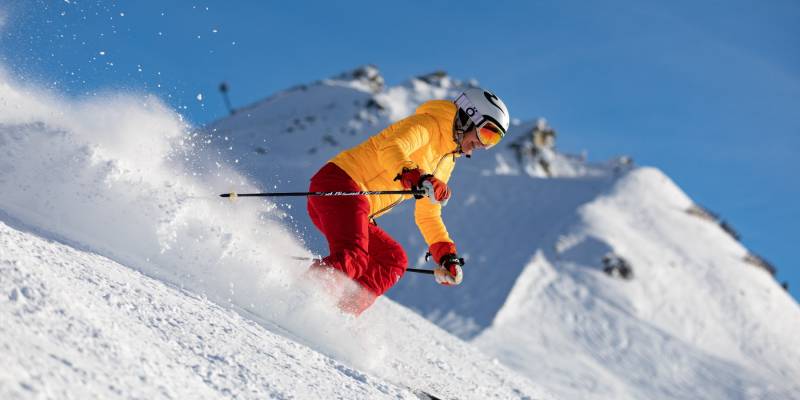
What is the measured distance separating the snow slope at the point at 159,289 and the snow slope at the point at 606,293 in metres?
8.39

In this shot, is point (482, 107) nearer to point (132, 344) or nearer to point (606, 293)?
point (132, 344)

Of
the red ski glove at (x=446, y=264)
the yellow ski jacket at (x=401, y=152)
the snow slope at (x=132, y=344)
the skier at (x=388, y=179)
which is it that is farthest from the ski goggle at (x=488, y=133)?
the snow slope at (x=132, y=344)

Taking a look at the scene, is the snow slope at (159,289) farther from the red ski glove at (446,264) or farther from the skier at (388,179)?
the red ski glove at (446,264)

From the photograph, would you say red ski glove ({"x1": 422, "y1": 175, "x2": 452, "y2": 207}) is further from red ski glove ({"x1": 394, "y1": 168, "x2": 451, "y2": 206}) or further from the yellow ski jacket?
the yellow ski jacket

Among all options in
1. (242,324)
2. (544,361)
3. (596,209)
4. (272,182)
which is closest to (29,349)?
(242,324)

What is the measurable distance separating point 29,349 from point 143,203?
2.93 meters

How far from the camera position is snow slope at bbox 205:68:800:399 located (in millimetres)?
16516

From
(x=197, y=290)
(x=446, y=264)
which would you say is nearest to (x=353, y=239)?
(x=446, y=264)

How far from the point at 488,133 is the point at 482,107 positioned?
0.20 metres

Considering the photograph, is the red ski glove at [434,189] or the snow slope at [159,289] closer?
the snow slope at [159,289]

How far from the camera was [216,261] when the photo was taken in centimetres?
513

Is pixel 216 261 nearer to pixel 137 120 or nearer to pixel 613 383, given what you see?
pixel 137 120

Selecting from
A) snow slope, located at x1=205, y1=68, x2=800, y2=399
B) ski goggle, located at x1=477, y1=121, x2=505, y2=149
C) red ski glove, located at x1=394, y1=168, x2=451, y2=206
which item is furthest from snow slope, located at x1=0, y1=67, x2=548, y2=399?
snow slope, located at x1=205, y1=68, x2=800, y2=399

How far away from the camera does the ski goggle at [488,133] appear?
5.62 metres
